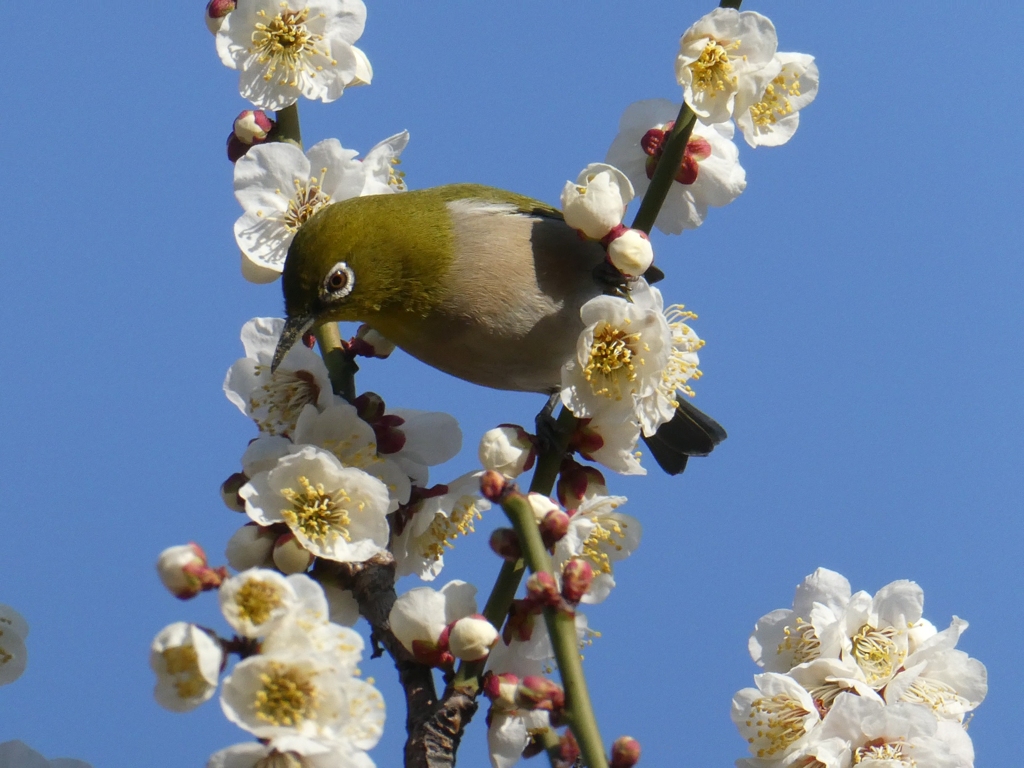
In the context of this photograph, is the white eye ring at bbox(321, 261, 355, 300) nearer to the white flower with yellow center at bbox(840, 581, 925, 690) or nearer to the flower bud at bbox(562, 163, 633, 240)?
the flower bud at bbox(562, 163, 633, 240)

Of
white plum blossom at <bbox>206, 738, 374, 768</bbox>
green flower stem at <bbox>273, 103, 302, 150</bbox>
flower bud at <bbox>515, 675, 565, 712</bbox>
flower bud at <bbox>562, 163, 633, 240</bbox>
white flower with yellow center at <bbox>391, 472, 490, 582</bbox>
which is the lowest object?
white plum blossom at <bbox>206, 738, 374, 768</bbox>

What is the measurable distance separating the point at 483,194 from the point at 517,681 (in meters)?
2.29

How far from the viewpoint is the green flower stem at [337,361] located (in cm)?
303

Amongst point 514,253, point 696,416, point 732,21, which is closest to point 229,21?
point 514,253

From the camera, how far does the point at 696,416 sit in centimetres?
459

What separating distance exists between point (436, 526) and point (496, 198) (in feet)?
5.98

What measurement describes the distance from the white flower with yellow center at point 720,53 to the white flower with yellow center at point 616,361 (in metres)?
0.60

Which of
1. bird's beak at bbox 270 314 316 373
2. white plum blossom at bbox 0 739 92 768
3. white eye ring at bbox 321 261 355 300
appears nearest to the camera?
white plum blossom at bbox 0 739 92 768

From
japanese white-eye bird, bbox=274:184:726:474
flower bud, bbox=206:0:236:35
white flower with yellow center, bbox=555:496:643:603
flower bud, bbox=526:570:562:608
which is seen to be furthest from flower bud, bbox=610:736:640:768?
flower bud, bbox=206:0:236:35

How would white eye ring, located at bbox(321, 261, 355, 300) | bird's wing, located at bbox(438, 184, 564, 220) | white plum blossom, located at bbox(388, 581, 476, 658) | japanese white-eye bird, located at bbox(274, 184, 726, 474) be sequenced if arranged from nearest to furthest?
white plum blossom, located at bbox(388, 581, 476, 658) → white eye ring, located at bbox(321, 261, 355, 300) → japanese white-eye bird, located at bbox(274, 184, 726, 474) → bird's wing, located at bbox(438, 184, 564, 220)

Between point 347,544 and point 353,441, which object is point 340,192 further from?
point 347,544

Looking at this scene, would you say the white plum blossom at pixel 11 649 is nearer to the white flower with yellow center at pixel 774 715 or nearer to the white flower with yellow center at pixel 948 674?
the white flower with yellow center at pixel 774 715

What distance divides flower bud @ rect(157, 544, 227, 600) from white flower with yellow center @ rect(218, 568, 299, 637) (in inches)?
4.4

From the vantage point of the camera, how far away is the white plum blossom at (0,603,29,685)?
8.06ft
